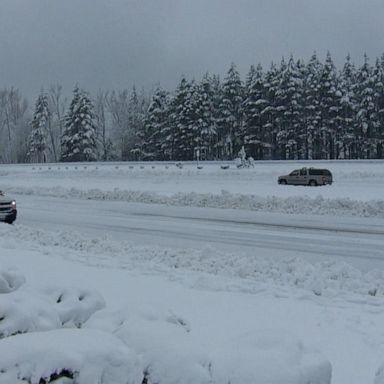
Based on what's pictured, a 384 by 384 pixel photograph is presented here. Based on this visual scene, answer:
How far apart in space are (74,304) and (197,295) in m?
4.56

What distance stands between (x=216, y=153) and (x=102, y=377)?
268ft

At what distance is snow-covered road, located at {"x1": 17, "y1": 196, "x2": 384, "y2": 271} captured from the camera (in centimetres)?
1348

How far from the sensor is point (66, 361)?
2.93 m

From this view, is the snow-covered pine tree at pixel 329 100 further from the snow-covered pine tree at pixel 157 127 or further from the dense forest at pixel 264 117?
the snow-covered pine tree at pixel 157 127

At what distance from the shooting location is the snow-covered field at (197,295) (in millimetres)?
3061

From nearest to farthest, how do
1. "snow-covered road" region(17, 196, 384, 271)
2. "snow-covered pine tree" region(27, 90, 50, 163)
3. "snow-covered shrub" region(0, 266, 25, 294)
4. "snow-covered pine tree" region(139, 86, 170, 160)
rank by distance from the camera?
"snow-covered shrub" region(0, 266, 25, 294), "snow-covered road" region(17, 196, 384, 271), "snow-covered pine tree" region(139, 86, 170, 160), "snow-covered pine tree" region(27, 90, 50, 163)

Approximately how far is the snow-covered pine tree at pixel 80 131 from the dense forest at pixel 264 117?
0.52ft

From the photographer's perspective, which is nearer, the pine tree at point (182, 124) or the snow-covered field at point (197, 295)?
the snow-covered field at point (197, 295)

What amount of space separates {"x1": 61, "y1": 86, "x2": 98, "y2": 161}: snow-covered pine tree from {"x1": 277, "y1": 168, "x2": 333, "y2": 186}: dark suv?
164 feet

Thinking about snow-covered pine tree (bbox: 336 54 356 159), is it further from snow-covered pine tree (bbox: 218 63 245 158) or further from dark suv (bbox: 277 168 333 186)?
dark suv (bbox: 277 168 333 186)

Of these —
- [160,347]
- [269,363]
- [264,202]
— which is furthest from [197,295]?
[264,202]

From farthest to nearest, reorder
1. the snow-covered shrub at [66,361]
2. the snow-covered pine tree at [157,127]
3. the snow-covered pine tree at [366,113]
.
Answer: the snow-covered pine tree at [157,127] < the snow-covered pine tree at [366,113] < the snow-covered shrub at [66,361]

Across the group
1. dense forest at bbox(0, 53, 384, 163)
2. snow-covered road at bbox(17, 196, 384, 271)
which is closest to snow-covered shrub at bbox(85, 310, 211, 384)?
snow-covered road at bbox(17, 196, 384, 271)

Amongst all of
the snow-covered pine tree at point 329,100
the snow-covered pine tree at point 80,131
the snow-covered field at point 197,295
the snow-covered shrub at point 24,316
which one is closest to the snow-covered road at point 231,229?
the snow-covered field at point 197,295
